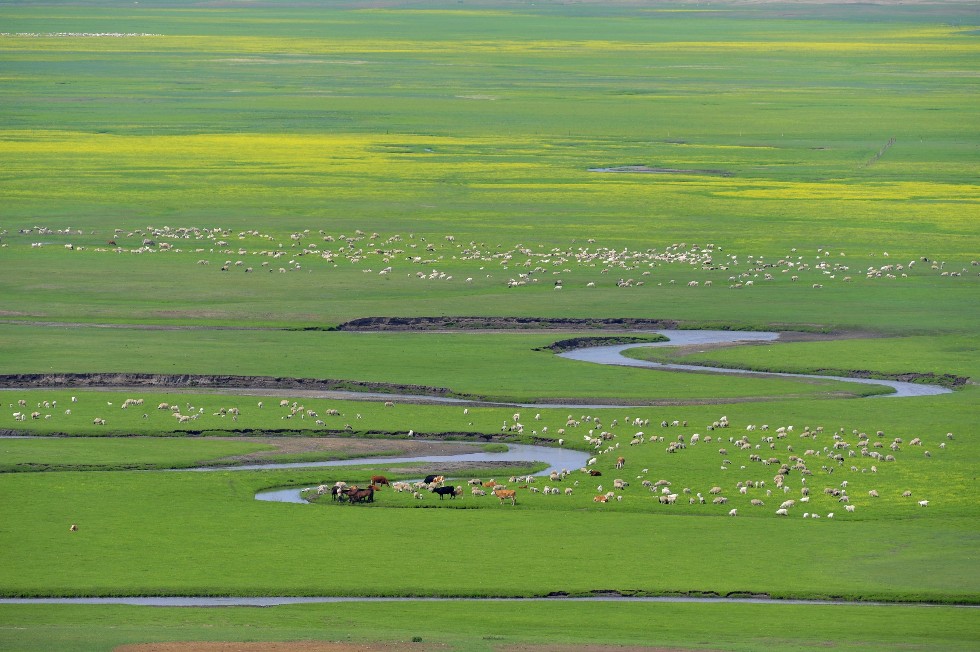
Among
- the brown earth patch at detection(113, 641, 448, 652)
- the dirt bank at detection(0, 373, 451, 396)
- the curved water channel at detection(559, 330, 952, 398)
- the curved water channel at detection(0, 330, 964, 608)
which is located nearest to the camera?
the brown earth patch at detection(113, 641, 448, 652)

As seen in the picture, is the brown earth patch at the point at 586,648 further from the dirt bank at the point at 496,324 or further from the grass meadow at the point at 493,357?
the dirt bank at the point at 496,324

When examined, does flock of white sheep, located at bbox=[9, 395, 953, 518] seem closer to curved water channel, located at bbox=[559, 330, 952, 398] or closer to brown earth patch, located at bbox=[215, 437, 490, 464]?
brown earth patch, located at bbox=[215, 437, 490, 464]

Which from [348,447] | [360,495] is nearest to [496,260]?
[348,447]

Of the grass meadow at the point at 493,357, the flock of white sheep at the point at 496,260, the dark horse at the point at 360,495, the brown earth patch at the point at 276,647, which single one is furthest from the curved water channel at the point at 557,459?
the flock of white sheep at the point at 496,260

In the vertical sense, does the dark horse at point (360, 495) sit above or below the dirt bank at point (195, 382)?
below

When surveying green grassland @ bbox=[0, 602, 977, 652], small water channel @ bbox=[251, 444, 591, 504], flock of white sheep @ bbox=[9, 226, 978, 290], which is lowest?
green grassland @ bbox=[0, 602, 977, 652]

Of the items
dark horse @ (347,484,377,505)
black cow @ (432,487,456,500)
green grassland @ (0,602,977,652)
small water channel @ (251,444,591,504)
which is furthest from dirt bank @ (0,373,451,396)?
green grassland @ (0,602,977,652)

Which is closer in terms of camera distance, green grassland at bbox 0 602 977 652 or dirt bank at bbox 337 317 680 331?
green grassland at bbox 0 602 977 652
